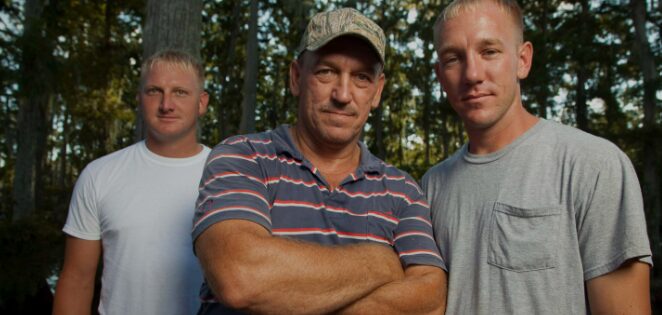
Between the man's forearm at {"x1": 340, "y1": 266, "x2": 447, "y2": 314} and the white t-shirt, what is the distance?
1306mm

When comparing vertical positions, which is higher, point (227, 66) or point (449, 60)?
point (227, 66)

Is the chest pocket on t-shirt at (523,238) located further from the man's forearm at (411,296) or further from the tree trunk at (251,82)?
the tree trunk at (251,82)

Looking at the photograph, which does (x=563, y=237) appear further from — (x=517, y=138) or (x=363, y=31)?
(x=363, y=31)

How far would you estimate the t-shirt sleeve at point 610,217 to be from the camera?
81.9 inches

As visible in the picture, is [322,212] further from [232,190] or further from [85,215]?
[85,215]

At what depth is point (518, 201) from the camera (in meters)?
2.36

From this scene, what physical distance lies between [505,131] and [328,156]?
2.68 feet

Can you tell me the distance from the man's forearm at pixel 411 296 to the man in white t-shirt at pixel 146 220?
131 centimetres

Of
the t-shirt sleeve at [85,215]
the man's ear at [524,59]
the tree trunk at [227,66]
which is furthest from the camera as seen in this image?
the tree trunk at [227,66]

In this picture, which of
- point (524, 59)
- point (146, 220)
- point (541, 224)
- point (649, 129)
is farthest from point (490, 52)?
point (649, 129)

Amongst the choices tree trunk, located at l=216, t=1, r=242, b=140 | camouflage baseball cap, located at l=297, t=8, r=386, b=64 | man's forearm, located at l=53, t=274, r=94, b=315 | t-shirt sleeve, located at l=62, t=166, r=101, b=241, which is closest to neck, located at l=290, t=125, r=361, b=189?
camouflage baseball cap, located at l=297, t=8, r=386, b=64

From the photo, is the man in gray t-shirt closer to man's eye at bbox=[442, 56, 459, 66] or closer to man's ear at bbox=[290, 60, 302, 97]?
man's eye at bbox=[442, 56, 459, 66]

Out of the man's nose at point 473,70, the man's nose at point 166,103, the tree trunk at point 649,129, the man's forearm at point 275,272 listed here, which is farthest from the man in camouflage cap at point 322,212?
the tree trunk at point 649,129

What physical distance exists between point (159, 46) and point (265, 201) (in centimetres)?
355
